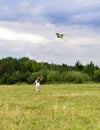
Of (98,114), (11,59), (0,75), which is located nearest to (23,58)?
(11,59)

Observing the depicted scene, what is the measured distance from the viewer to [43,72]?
8725 cm

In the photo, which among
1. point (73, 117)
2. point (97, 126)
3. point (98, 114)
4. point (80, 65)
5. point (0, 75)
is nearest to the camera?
point (97, 126)

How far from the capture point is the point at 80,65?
102 metres

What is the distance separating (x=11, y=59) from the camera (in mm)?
104688

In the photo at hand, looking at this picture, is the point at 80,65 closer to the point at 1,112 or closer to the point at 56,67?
the point at 56,67

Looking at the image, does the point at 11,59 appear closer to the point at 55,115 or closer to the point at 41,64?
the point at 41,64

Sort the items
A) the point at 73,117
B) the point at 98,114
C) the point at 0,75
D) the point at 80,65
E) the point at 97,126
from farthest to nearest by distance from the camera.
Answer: the point at 80,65 → the point at 0,75 → the point at 98,114 → the point at 73,117 → the point at 97,126

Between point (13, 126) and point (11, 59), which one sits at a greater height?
point (11, 59)

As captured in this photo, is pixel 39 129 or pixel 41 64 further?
pixel 41 64

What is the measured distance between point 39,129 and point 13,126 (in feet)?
2.61

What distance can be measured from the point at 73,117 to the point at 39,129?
3198 millimetres

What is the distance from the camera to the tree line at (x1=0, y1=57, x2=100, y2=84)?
277 ft

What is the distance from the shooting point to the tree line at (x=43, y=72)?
8450 cm

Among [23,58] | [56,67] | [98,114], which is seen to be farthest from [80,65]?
[98,114]
